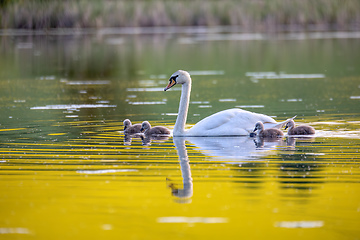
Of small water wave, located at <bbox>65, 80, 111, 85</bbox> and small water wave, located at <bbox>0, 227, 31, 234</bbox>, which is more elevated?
small water wave, located at <bbox>65, 80, 111, 85</bbox>

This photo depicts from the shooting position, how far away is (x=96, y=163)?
9.28m

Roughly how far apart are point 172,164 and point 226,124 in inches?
99.8

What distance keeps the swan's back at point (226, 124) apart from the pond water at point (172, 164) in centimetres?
19

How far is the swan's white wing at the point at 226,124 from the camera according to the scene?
11.5 metres

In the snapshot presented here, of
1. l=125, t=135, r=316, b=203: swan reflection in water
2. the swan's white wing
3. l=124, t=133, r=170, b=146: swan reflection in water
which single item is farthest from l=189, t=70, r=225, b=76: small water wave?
the swan's white wing

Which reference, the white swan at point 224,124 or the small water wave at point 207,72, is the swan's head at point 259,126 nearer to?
the white swan at point 224,124

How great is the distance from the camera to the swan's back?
11516 millimetres

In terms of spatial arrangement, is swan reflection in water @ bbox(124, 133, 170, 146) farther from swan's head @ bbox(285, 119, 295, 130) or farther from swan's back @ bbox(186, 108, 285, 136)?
swan's head @ bbox(285, 119, 295, 130)

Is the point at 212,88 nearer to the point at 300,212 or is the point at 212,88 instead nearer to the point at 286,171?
the point at 286,171

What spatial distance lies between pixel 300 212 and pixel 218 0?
136 feet

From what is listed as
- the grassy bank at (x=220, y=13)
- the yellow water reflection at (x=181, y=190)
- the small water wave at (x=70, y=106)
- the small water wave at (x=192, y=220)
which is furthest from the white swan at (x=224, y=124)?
the grassy bank at (x=220, y=13)

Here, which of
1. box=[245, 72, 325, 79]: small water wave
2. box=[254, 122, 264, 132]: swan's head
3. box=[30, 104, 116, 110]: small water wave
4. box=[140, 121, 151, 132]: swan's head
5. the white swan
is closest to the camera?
box=[254, 122, 264, 132]: swan's head

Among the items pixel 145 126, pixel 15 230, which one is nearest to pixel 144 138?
pixel 145 126

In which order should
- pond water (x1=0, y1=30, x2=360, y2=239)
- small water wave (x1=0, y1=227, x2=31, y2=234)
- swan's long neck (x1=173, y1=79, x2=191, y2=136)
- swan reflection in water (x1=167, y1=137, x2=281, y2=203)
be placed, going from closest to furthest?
small water wave (x1=0, y1=227, x2=31, y2=234), pond water (x1=0, y1=30, x2=360, y2=239), swan reflection in water (x1=167, y1=137, x2=281, y2=203), swan's long neck (x1=173, y1=79, x2=191, y2=136)
